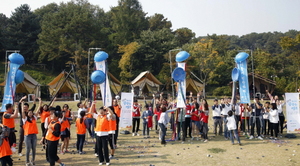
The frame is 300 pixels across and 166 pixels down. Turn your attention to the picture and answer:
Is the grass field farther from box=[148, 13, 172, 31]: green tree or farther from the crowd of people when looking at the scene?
box=[148, 13, 172, 31]: green tree

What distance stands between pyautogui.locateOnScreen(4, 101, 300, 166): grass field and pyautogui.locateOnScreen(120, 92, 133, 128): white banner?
114 cm

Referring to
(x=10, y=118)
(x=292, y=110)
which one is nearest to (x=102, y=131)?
(x=10, y=118)

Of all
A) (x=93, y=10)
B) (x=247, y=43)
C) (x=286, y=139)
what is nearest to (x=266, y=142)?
(x=286, y=139)

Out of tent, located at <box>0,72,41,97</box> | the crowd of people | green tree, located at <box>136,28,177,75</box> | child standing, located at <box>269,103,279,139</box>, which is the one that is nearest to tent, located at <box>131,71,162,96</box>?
green tree, located at <box>136,28,177,75</box>

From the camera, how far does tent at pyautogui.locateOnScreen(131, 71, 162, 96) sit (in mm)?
38875

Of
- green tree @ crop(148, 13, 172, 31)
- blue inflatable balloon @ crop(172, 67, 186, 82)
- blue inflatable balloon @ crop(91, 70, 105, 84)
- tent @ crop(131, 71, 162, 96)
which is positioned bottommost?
blue inflatable balloon @ crop(91, 70, 105, 84)

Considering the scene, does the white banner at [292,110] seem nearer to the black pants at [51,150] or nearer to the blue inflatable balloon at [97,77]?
the blue inflatable balloon at [97,77]

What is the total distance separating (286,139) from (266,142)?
4.82 ft

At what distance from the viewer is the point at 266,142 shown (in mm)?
11414

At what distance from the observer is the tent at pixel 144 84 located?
3888 centimetres

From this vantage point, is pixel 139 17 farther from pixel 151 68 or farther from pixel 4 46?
pixel 4 46

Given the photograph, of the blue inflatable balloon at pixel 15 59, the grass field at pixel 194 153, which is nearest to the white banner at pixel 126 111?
the grass field at pixel 194 153

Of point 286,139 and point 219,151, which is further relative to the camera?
point 286,139

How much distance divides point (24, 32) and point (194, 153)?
49468mm
